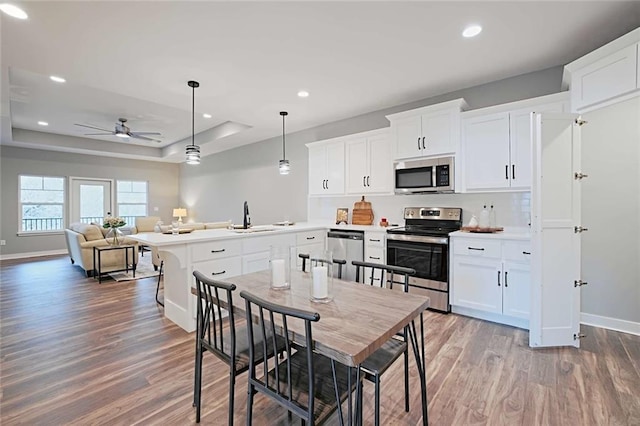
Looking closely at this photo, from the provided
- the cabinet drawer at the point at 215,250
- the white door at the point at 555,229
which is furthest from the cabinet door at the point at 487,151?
the cabinet drawer at the point at 215,250

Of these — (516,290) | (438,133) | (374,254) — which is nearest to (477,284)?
(516,290)

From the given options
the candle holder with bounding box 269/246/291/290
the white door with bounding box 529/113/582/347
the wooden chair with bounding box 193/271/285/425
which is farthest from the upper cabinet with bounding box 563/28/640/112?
the wooden chair with bounding box 193/271/285/425

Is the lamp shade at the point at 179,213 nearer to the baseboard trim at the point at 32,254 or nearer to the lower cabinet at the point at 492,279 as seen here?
the baseboard trim at the point at 32,254

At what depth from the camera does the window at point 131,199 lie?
879cm

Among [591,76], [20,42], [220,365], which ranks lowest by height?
[220,365]

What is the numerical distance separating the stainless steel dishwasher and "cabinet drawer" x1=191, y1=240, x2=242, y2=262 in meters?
1.35

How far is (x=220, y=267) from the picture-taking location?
3.25 meters

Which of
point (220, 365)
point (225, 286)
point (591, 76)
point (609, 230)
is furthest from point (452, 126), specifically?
point (220, 365)

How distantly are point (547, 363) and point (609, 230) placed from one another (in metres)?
1.59

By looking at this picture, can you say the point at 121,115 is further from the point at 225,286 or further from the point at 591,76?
the point at 591,76

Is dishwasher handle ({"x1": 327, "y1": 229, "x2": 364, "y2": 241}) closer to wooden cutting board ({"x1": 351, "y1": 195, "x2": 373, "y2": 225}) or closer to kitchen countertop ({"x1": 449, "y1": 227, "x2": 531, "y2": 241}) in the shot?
wooden cutting board ({"x1": 351, "y1": 195, "x2": 373, "y2": 225})

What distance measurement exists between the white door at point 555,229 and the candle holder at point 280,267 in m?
2.26

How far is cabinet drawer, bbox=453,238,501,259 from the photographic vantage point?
3.10 metres

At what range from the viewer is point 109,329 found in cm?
306
